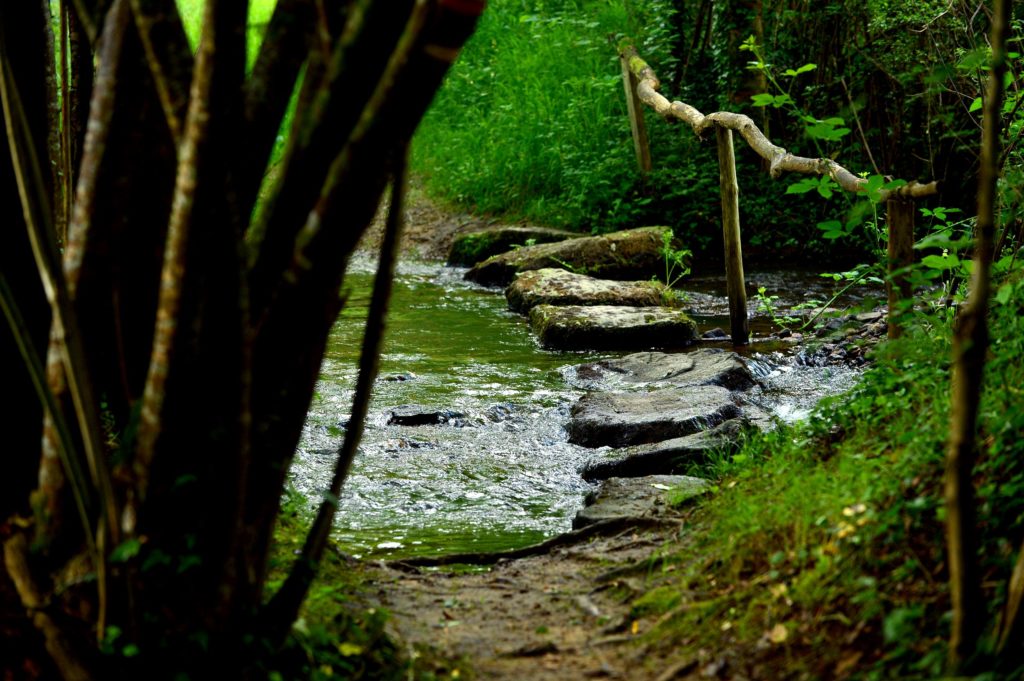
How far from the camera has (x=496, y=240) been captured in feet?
45.3

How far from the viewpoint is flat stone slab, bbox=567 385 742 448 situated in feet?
20.3

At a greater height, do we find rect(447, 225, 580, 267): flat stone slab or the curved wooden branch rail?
the curved wooden branch rail

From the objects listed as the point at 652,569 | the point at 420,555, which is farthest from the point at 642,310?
the point at 652,569

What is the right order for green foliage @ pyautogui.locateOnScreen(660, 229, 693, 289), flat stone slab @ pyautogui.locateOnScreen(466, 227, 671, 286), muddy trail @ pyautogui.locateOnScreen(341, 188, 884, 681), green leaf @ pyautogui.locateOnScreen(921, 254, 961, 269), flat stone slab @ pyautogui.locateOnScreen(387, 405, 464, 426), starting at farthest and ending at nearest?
flat stone slab @ pyautogui.locateOnScreen(466, 227, 671, 286)
green foliage @ pyautogui.locateOnScreen(660, 229, 693, 289)
flat stone slab @ pyautogui.locateOnScreen(387, 405, 464, 426)
green leaf @ pyautogui.locateOnScreen(921, 254, 961, 269)
muddy trail @ pyautogui.locateOnScreen(341, 188, 884, 681)

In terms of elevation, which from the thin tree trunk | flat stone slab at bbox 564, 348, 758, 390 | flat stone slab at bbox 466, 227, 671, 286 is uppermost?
the thin tree trunk

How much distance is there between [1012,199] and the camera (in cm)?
410

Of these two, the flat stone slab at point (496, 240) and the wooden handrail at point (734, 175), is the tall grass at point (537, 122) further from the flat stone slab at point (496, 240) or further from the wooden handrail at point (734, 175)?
the wooden handrail at point (734, 175)

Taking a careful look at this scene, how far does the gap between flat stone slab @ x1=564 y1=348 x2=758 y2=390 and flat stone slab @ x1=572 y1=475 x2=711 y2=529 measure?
249cm

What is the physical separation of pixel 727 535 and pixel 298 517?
1.69 m

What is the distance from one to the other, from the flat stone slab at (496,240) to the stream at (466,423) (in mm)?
2267

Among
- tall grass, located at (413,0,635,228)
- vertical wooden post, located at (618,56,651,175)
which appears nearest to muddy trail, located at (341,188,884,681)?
vertical wooden post, located at (618,56,651,175)

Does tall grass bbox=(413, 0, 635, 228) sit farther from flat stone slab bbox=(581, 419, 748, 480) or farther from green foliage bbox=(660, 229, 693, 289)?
flat stone slab bbox=(581, 419, 748, 480)

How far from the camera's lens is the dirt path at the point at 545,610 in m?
2.92

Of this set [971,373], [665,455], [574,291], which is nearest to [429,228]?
[574,291]
